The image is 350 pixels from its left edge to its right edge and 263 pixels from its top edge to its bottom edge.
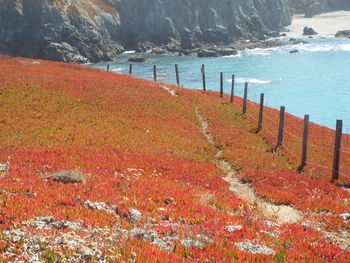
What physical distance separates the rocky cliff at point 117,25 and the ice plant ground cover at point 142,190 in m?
79.5

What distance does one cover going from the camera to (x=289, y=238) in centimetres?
961

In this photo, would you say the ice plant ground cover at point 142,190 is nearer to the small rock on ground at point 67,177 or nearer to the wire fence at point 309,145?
the small rock on ground at point 67,177

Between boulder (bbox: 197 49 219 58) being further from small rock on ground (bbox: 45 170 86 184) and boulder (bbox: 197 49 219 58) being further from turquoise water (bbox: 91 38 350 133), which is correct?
small rock on ground (bbox: 45 170 86 184)

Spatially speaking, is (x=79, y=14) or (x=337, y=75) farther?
(x=79, y=14)

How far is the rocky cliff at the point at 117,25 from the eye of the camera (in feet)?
350

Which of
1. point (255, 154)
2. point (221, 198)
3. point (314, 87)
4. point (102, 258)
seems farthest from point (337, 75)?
point (102, 258)

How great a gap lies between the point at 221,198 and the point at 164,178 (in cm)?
332

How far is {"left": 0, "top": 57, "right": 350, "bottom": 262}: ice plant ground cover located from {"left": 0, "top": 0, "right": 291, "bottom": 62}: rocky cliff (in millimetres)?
79483

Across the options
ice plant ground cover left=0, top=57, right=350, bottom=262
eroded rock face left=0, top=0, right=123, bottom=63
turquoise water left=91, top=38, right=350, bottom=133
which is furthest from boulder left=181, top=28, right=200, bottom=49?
ice plant ground cover left=0, top=57, right=350, bottom=262

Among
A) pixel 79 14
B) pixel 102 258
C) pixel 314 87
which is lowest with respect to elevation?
pixel 314 87

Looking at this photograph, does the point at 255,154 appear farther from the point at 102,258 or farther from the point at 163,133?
the point at 102,258

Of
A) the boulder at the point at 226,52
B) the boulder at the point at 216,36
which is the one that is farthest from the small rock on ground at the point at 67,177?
the boulder at the point at 216,36

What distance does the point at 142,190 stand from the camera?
498 inches

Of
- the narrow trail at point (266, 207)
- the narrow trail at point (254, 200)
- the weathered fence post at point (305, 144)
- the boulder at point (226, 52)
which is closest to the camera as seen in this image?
the narrow trail at point (266, 207)
